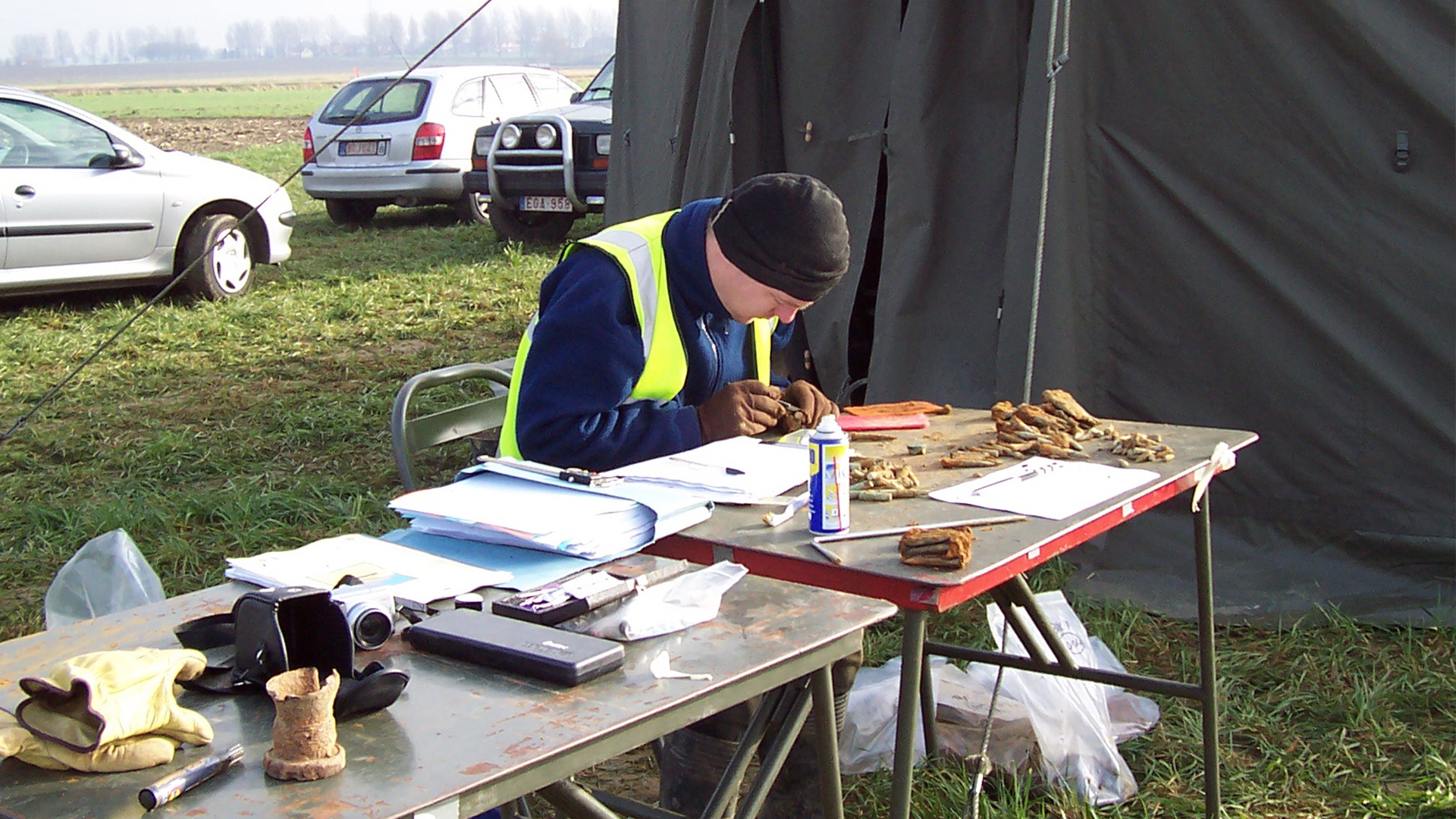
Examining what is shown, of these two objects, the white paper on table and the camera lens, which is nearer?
the camera lens

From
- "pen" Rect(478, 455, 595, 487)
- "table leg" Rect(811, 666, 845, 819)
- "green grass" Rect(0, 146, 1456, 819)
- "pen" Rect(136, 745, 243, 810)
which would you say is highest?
"pen" Rect(478, 455, 595, 487)

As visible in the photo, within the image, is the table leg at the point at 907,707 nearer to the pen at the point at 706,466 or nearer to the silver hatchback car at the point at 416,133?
the pen at the point at 706,466

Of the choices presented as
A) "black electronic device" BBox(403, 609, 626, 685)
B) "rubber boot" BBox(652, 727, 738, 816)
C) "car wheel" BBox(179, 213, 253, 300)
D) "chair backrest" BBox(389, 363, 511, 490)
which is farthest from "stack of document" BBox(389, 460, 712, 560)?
"car wheel" BBox(179, 213, 253, 300)

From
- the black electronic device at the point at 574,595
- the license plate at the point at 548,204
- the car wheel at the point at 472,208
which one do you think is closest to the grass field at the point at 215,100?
the car wheel at the point at 472,208

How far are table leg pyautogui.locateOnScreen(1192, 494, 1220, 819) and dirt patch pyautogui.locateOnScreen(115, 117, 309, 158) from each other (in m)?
23.4

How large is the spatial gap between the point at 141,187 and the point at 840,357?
5853mm

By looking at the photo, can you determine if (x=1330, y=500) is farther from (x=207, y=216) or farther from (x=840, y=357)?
(x=207, y=216)

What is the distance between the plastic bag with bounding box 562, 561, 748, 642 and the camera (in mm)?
1855

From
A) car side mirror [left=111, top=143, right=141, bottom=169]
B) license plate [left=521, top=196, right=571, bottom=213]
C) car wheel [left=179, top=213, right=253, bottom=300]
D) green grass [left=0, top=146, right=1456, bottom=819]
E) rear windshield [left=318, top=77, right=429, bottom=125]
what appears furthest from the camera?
rear windshield [left=318, top=77, right=429, bottom=125]

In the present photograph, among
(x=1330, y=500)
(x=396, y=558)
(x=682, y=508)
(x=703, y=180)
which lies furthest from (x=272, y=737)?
(x=703, y=180)

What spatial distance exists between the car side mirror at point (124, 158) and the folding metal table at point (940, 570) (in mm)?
7578

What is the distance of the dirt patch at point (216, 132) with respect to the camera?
27266mm

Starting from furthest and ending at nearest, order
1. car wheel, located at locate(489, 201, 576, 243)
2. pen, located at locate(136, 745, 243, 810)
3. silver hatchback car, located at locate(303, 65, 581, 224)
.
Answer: silver hatchback car, located at locate(303, 65, 581, 224)
car wheel, located at locate(489, 201, 576, 243)
pen, located at locate(136, 745, 243, 810)

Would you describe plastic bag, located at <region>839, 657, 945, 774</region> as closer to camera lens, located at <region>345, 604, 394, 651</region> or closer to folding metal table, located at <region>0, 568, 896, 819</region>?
folding metal table, located at <region>0, 568, 896, 819</region>
